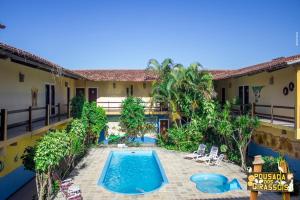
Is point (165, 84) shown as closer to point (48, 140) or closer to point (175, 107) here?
point (175, 107)

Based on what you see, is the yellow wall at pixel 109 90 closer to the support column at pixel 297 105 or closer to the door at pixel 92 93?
the door at pixel 92 93

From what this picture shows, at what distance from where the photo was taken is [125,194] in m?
11.9

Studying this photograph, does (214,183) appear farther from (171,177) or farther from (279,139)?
(279,139)

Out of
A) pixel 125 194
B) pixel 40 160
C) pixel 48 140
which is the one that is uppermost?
pixel 48 140

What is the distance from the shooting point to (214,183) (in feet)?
45.5

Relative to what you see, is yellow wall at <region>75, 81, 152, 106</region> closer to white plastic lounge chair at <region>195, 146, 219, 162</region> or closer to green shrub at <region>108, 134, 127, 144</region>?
green shrub at <region>108, 134, 127, 144</region>

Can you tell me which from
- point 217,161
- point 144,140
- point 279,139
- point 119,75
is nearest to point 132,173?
point 217,161

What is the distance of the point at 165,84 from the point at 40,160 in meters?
12.6

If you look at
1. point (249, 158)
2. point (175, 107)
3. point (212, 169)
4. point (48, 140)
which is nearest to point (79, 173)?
point (48, 140)

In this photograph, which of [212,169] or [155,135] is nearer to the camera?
[212,169]

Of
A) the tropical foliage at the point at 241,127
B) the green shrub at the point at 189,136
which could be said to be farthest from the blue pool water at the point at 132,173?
the tropical foliage at the point at 241,127

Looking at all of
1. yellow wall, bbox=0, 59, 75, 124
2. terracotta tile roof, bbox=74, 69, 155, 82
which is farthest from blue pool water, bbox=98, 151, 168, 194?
terracotta tile roof, bbox=74, 69, 155, 82

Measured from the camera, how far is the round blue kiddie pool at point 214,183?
1258 cm

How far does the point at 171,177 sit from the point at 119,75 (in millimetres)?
15809
